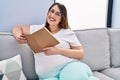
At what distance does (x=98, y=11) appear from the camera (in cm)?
266

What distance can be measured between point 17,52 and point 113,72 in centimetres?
99

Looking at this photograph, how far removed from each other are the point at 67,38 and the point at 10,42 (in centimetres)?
49

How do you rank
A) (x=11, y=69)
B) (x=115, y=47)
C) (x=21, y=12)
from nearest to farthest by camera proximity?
1. (x=11, y=69)
2. (x=21, y=12)
3. (x=115, y=47)

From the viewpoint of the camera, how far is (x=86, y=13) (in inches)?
101

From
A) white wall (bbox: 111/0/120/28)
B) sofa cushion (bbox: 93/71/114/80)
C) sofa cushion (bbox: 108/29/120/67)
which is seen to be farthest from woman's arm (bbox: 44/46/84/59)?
white wall (bbox: 111/0/120/28)

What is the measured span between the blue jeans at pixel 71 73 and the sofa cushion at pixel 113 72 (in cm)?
41

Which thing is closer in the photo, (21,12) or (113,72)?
(21,12)

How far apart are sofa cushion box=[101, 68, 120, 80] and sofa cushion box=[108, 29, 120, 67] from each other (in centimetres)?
10

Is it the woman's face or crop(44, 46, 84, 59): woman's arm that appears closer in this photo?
crop(44, 46, 84, 59): woman's arm

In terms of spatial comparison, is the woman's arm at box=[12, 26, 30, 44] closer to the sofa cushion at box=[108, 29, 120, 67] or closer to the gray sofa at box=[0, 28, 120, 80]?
the gray sofa at box=[0, 28, 120, 80]

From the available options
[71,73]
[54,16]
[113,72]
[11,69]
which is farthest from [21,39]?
[113,72]

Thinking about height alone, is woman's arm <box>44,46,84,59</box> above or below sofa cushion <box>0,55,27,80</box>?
above

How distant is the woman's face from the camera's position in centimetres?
187

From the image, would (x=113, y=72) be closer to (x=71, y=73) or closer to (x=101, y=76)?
(x=101, y=76)
